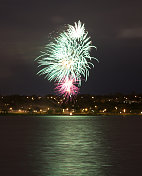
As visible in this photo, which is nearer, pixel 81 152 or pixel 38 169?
pixel 38 169

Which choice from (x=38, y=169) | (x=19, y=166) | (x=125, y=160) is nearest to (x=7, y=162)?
(x=19, y=166)

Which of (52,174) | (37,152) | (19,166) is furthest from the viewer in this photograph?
(37,152)

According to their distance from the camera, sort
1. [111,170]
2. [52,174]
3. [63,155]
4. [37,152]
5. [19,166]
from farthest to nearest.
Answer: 1. [37,152]
2. [63,155]
3. [19,166]
4. [111,170]
5. [52,174]

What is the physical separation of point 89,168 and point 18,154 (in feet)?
20.6

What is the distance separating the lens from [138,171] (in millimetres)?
16953

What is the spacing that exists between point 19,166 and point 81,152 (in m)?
6.08

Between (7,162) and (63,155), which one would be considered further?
(63,155)

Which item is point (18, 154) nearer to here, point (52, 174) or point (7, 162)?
point (7, 162)

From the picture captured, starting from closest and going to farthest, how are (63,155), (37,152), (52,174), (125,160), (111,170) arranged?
(52,174)
(111,170)
(125,160)
(63,155)
(37,152)

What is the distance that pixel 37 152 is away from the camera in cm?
2370

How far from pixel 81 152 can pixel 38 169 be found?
6.71 metres

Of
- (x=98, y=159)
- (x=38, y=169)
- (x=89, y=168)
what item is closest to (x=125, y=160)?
(x=98, y=159)

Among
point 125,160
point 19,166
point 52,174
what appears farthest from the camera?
point 125,160

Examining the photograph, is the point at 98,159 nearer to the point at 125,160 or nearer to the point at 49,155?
the point at 125,160
